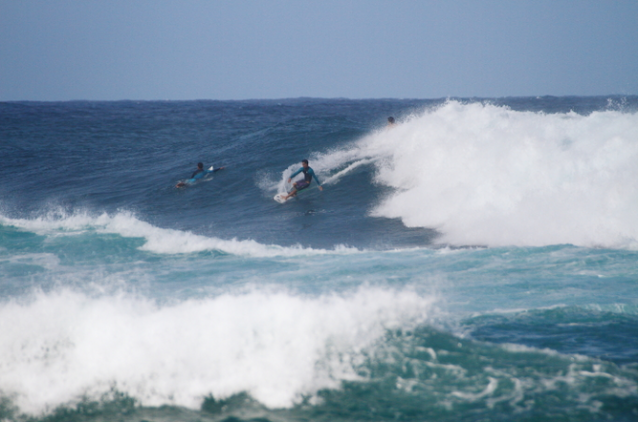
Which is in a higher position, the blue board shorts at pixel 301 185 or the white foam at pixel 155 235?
the blue board shorts at pixel 301 185

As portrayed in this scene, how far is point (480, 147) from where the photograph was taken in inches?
557

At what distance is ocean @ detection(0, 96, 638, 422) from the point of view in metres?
4.56

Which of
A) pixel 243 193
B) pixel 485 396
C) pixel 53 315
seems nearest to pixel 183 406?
pixel 53 315

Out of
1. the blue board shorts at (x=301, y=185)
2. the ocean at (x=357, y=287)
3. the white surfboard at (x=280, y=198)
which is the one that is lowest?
the ocean at (x=357, y=287)

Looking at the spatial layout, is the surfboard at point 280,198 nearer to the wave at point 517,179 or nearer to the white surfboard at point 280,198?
the white surfboard at point 280,198

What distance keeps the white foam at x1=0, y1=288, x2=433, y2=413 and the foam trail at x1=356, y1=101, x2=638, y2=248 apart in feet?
17.9

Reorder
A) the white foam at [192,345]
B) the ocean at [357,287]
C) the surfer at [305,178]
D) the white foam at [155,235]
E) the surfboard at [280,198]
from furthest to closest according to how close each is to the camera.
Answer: the surfer at [305,178] < the surfboard at [280,198] < the white foam at [155,235] < the white foam at [192,345] < the ocean at [357,287]

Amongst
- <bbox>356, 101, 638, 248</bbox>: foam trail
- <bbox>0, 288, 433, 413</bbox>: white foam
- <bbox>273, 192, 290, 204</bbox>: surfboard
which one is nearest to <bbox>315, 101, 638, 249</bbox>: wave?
<bbox>356, 101, 638, 248</bbox>: foam trail

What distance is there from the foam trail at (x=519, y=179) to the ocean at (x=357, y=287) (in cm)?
6

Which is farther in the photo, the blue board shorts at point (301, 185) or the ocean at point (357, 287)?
the blue board shorts at point (301, 185)

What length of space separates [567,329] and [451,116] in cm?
1309

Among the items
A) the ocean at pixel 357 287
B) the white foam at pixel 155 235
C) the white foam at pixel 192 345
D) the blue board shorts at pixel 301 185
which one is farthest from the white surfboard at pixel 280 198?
the white foam at pixel 192 345

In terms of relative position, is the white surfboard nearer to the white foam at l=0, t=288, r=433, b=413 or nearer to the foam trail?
the foam trail

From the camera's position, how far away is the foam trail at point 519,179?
33.2 ft
